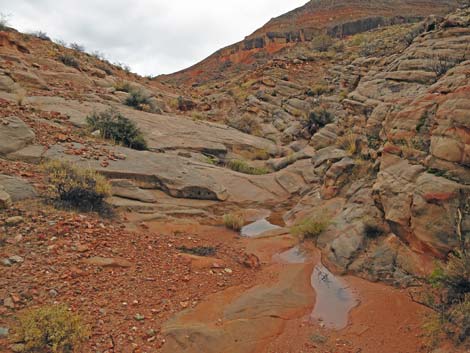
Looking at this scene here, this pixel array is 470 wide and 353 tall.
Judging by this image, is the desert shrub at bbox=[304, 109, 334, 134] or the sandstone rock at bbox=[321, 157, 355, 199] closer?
Result: the sandstone rock at bbox=[321, 157, 355, 199]

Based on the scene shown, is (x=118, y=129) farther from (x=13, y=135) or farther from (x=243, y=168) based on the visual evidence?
(x=243, y=168)

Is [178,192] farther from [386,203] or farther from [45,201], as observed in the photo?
[386,203]

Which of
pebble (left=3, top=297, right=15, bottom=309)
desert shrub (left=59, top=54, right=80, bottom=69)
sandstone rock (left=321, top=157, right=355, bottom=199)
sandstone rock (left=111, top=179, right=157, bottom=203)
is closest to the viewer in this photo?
pebble (left=3, top=297, right=15, bottom=309)

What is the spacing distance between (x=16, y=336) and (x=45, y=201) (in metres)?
2.87

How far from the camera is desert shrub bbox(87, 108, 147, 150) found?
966cm

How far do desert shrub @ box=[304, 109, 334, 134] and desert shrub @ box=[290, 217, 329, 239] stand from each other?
8701mm

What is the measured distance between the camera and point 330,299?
14.4ft

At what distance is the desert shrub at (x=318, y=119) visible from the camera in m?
14.4

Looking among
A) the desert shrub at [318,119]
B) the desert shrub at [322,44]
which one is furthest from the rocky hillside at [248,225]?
the desert shrub at [322,44]

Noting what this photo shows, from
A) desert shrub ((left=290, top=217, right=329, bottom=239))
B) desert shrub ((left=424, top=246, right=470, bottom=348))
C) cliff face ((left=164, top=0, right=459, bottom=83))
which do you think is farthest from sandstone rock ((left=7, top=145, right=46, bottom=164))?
cliff face ((left=164, top=0, right=459, bottom=83))

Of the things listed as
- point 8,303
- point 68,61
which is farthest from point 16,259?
point 68,61

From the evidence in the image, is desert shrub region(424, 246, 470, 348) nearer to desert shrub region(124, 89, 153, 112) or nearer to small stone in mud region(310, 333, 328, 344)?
small stone in mud region(310, 333, 328, 344)

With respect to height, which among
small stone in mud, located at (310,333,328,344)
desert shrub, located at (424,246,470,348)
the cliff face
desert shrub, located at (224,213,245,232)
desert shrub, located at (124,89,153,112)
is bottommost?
small stone in mud, located at (310,333,328,344)

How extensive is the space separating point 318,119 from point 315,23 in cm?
3829
